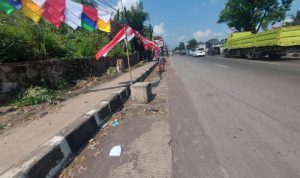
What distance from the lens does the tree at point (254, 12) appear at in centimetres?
4162

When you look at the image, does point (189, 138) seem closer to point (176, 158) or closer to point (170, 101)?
point (176, 158)

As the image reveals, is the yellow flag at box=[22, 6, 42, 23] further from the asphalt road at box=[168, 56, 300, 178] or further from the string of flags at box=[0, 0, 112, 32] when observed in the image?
the asphalt road at box=[168, 56, 300, 178]

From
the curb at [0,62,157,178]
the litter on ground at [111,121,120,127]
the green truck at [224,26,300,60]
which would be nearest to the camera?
the curb at [0,62,157,178]

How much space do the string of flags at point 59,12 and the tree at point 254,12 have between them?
40.8 metres

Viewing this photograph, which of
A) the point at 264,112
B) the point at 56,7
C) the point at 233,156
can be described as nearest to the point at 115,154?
the point at 233,156

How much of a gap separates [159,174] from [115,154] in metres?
1.02

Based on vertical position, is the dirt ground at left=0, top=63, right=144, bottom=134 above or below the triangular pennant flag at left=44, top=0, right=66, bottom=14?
below

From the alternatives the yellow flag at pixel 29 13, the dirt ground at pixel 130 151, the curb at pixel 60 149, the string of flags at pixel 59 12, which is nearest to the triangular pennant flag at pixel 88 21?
the string of flags at pixel 59 12

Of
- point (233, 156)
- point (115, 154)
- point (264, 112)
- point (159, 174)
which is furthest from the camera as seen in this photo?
point (264, 112)

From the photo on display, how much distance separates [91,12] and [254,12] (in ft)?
137

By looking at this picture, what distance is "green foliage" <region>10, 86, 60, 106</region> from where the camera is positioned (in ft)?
24.0

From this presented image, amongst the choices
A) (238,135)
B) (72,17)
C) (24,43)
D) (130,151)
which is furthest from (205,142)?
(24,43)

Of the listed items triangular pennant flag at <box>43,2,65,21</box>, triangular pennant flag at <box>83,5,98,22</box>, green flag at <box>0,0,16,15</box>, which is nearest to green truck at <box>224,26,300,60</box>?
triangular pennant flag at <box>83,5,98,22</box>

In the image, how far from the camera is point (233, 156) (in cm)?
352
